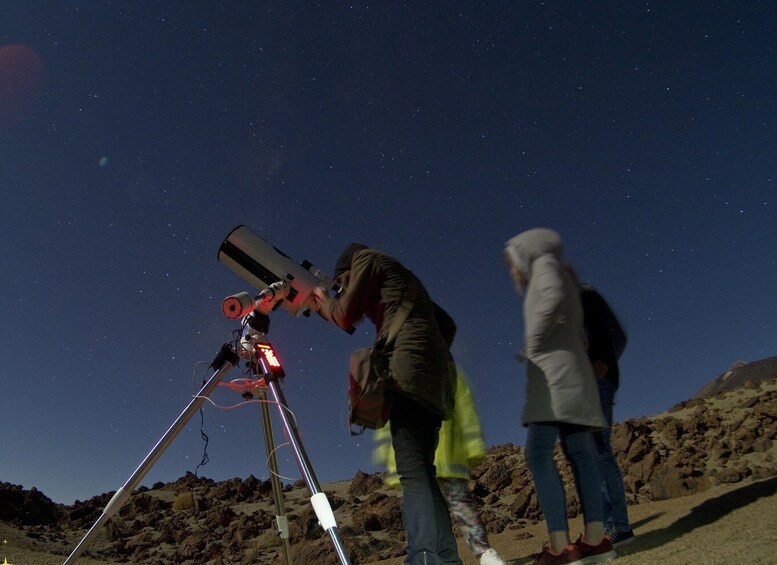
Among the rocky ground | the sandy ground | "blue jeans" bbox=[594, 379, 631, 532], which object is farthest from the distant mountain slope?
"blue jeans" bbox=[594, 379, 631, 532]

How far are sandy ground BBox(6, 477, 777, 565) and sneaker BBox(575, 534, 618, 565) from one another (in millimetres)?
55

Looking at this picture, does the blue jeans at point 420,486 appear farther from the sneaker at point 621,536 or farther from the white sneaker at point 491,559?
the sneaker at point 621,536

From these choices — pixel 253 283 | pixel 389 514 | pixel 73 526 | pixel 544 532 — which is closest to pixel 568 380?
pixel 253 283

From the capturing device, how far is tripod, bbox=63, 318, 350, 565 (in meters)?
2.76

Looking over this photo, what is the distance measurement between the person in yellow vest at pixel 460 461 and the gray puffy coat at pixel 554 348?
555 mm

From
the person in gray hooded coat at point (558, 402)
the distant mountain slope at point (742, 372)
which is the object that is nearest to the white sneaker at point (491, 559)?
the person in gray hooded coat at point (558, 402)

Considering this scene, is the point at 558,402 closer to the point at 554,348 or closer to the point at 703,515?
the point at 554,348

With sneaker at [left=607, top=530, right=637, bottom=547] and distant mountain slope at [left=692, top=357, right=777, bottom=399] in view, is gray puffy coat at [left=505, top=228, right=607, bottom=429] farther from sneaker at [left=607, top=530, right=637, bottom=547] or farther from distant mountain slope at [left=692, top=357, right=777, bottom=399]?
distant mountain slope at [left=692, top=357, right=777, bottom=399]

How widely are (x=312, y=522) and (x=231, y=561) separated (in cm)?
115

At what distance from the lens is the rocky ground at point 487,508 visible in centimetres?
440

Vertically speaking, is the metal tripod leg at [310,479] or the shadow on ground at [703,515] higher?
the metal tripod leg at [310,479]

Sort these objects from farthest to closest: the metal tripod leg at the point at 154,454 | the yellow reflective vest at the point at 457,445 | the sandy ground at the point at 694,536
A: the yellow reflective vest at the point at 457,445
the metal tripod leg at the point at 154,454
the sandy ground at the point at 694,536

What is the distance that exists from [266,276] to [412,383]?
2167mm

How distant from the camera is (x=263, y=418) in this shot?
338cm
